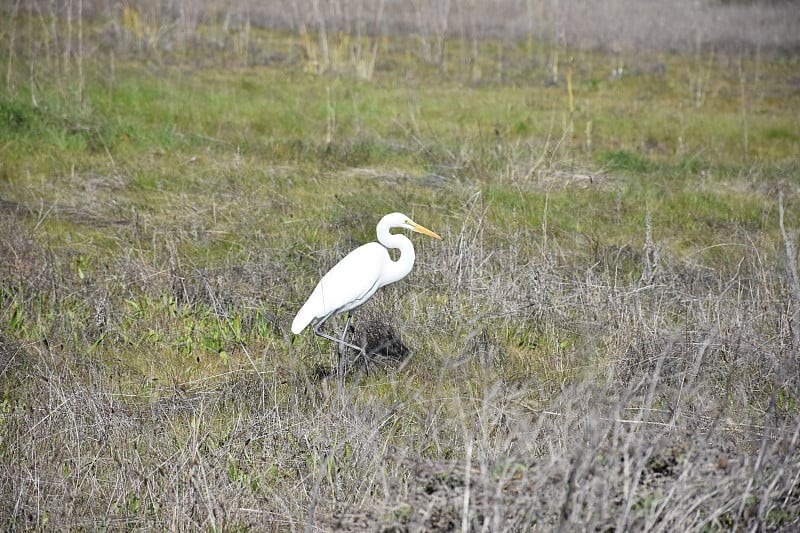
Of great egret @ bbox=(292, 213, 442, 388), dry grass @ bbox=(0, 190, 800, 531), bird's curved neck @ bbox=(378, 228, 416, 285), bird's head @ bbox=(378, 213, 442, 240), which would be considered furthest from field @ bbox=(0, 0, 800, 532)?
bird's head @ bbox=(378, 213, 442, 240)

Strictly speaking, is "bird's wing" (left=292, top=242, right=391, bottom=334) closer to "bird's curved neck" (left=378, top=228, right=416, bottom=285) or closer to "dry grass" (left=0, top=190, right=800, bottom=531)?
"bird's curved neck" (left=378, top=228, right=416, bottom=285)

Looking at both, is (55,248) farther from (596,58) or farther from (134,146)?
(596,58)

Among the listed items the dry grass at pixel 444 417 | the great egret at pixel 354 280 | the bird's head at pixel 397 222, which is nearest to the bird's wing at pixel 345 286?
the great egret at pixel 354 280

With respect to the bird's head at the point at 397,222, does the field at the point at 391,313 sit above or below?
below

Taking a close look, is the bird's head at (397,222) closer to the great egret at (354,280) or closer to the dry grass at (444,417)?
the great egret at (354,280)

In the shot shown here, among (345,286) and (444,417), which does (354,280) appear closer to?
(345,286)

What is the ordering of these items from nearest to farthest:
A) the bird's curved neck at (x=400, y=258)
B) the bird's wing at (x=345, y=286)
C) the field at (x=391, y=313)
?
the field at (x=391, y=313) < the bird's wing at (x=345, y=286) < the bird's curved neck at (x=400, y=258)

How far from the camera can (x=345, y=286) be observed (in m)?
3.78

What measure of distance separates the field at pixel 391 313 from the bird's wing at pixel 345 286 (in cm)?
22

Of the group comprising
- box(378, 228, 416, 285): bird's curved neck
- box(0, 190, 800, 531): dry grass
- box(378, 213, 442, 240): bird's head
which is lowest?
box(0, 190, 800, 531): dry grass

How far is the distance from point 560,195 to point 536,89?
276 inches

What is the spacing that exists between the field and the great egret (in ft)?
0.67

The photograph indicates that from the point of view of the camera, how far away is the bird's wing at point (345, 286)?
3.73 m

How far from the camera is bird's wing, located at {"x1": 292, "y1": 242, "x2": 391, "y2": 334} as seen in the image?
3727mm
